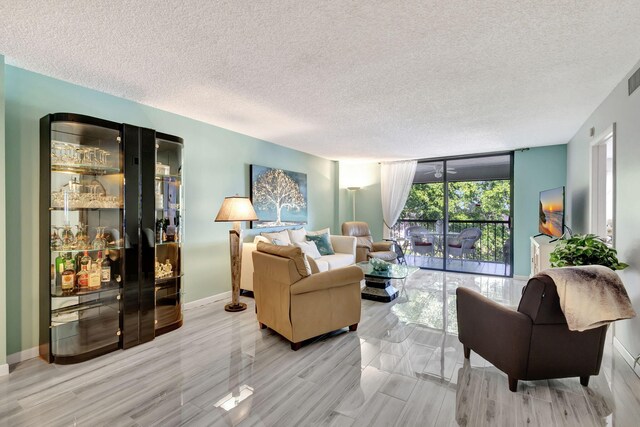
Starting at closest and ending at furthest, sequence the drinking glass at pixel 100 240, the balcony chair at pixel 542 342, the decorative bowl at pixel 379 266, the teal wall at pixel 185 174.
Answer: the balcony chair at pixel 542 342, the teal wall at pixel 185 174, the drinking glass at pixel 100 240, the decorative bowl at pixel 379 266

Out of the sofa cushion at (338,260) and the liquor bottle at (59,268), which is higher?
the liquor bottle at (59,268)

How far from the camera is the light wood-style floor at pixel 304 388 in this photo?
5.79 ft

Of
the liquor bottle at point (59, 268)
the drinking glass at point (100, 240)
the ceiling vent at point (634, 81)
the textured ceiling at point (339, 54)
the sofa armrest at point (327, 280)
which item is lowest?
the sofa armrest at point (327, 280)

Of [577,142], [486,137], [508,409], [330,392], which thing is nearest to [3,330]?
[330,392]

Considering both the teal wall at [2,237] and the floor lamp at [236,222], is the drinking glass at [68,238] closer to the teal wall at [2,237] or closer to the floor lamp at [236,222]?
the teal wall at [2,237]

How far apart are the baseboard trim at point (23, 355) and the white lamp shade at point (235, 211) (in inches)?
76.5

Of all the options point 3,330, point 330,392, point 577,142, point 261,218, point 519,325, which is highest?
point 577,142

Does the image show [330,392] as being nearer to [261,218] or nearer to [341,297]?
[341,297]

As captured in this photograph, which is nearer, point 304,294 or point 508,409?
point 508,409

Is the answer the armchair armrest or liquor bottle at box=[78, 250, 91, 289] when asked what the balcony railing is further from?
liquor bottle at box=[78, 250, 91, 289]

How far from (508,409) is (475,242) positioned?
472 cm

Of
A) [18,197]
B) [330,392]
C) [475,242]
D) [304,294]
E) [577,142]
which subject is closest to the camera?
[330,392]

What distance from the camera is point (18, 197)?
2441mm

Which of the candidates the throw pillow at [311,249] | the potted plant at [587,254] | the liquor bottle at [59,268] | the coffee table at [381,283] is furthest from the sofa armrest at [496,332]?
the liquor bottle at [59,268]
